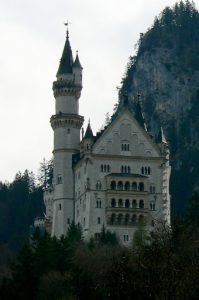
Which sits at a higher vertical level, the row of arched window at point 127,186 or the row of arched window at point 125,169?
the row of arched window at point 125,169

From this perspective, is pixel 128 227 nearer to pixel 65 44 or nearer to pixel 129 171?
pixel 129 171

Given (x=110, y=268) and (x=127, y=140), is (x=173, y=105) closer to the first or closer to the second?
(x=127, y=140)

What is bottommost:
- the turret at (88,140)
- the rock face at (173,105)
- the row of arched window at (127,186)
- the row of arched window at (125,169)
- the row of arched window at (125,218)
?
the row of arched window at (125,218)

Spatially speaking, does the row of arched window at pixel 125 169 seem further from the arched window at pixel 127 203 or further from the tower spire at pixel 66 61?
the tower spire at pixel 66 61

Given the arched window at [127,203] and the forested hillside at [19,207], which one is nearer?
the arched window at [127,203]

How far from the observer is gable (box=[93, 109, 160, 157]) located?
12562 centimetres

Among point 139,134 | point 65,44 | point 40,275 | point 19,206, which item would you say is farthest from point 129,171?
point 19,206

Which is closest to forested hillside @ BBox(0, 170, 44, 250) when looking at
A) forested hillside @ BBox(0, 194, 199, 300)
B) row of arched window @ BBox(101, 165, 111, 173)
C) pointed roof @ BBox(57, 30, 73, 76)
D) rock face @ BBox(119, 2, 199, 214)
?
rock face @ BBox(119, 2, 199, 214)

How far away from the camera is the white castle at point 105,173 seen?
123m

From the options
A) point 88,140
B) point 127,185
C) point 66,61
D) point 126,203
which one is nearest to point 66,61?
point 66,61

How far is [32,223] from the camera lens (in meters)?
172

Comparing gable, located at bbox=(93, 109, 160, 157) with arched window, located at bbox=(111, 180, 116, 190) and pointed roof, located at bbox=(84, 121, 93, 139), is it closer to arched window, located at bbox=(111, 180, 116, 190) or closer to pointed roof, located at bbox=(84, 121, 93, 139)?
pointed roof, located at bbox=(84, 121, 93, 139)

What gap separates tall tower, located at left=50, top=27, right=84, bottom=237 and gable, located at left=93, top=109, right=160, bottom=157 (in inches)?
201

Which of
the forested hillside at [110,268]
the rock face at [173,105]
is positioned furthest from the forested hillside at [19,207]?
the forested hillside at [110,268]
